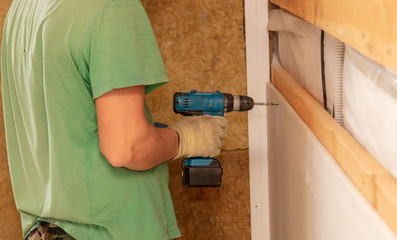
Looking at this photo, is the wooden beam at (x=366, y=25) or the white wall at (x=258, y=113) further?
the white wall at (x=258, y=113)

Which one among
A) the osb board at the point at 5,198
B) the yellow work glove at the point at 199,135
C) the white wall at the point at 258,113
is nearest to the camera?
the yellow work glove at the point at 199,135

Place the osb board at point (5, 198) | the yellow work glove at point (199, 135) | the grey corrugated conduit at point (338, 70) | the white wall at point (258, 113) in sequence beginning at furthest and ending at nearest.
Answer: the white wall at point (258, 113) < the osb board at point (5, 198) < the yellow work glove at point (199, 135) < the grey corrugated conduit at point (338, 70)

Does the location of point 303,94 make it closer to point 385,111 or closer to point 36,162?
point 385,111

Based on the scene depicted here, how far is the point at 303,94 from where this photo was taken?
1.36 m

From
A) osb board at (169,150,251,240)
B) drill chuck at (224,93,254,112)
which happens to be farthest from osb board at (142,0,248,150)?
drill chuck at (224,93,254,112)

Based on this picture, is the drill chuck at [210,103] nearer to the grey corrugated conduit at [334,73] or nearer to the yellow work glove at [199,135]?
the yellow work glove at [199,135]

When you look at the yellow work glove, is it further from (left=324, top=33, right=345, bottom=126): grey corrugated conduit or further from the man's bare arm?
(left=324, top=33, right=345, bottom=126): grey corrugated conduit

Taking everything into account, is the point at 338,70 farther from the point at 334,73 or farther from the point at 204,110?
the point at 204,110

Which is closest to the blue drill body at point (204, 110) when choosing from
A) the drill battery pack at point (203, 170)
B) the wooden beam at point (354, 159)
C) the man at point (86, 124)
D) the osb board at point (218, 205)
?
the drill battery pack at point (203, 170)

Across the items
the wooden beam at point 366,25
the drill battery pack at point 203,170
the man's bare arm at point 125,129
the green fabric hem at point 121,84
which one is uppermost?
the wooden beam at point 366,25

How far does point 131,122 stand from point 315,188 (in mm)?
448

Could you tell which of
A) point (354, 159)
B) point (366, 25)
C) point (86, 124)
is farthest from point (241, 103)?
point (366, 25)

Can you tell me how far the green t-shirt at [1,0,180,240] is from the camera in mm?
1103

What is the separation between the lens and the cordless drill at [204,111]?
1.60m
